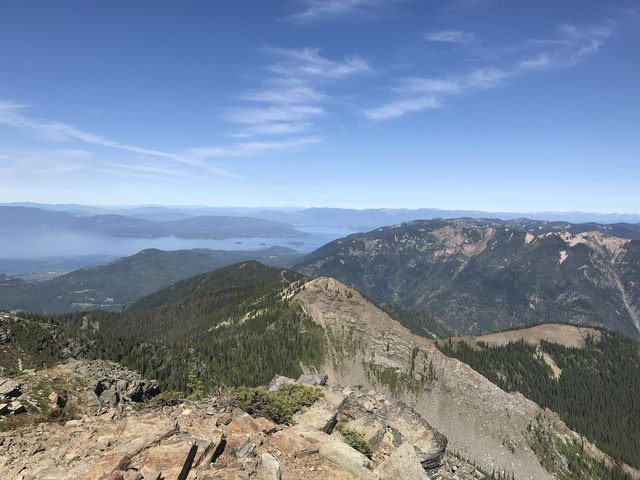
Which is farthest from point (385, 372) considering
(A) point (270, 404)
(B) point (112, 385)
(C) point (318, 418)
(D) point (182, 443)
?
(D) point (182, 443)

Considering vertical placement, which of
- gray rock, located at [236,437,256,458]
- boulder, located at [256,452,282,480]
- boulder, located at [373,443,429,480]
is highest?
gray rock, located at [236,437,256,458]

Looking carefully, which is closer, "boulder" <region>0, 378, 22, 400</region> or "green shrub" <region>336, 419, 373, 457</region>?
"green shrub" <region>336, 419, 373, 457</region>

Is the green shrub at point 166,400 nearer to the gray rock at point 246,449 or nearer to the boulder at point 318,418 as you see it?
the gray rock at point 246,449

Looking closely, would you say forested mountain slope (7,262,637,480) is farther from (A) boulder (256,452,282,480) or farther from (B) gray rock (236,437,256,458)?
(A) boulder (256,452,282,480)

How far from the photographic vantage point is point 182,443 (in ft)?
84.6

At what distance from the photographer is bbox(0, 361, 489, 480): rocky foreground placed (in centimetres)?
2456

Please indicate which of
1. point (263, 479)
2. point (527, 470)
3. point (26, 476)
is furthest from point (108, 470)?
point (527, 470)

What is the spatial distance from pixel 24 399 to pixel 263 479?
1215 inches

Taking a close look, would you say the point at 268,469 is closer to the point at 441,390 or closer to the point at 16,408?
the point at 16,408

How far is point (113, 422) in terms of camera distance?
31375 millimetres

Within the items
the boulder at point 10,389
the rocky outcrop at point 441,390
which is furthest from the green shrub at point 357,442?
the rocky outcrop at point 441,390

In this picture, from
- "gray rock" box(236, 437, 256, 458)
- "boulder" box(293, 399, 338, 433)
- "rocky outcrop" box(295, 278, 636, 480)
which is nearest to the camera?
"gray rock" box(236, 437, 256, 458)

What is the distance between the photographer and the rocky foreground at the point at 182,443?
24.6m

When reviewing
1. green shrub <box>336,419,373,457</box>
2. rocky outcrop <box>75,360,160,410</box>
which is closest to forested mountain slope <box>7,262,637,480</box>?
rocky outcrop <box>75,360,160,410</box>
